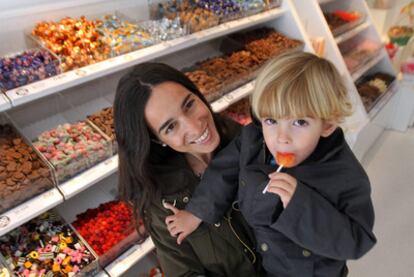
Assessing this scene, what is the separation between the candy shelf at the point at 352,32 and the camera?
3.17 meters

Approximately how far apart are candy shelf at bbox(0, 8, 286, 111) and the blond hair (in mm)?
913

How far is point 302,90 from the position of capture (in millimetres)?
900

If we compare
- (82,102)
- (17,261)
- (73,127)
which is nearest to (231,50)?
(82,102)

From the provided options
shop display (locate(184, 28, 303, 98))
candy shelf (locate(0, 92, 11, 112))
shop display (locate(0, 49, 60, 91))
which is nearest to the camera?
candy shelf (locate(0, 92, 11, 112))

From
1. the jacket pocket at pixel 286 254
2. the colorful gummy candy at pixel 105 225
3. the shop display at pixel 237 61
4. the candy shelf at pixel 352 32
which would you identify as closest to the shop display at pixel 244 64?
the shop display at pixel 237 61

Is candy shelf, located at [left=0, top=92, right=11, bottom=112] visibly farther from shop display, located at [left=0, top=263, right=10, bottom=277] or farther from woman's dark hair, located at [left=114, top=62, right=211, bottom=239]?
shop display, located at [left=0, top=263, right=10, bottom=277]

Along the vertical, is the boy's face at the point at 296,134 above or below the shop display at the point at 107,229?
above

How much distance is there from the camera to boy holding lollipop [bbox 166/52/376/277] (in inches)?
35.6

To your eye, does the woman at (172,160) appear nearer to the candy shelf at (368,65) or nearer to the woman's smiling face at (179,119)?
the woman's smiling face at (179,119)

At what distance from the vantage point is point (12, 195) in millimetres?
1404

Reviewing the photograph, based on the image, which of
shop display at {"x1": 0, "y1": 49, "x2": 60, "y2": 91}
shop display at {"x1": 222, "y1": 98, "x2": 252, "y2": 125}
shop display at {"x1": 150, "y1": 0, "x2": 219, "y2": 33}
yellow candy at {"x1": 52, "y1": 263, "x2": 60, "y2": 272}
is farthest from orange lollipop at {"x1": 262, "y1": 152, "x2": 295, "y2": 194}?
shop display at {"x1": 222, "y1": 98, "x2": 252, "y2": 125}

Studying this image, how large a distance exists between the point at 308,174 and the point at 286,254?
0.94ft

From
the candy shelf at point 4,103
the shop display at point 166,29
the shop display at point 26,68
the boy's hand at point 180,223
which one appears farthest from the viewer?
the shop display at point 166,29

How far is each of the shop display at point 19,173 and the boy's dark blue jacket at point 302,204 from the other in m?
0.70
